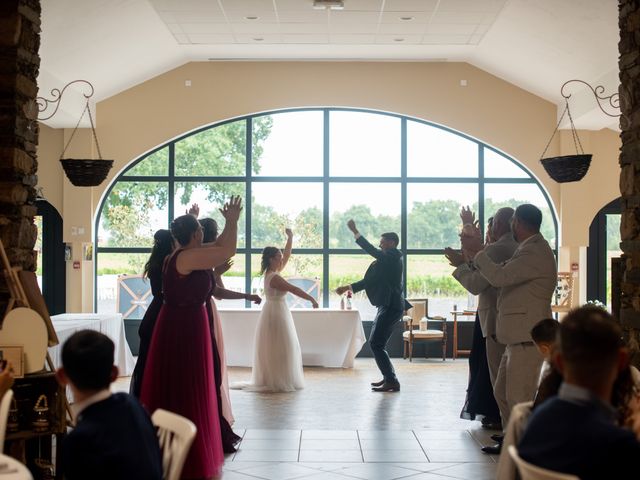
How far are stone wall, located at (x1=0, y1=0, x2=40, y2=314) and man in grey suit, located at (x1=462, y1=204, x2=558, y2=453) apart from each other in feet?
9.35

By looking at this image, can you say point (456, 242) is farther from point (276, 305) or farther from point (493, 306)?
point (493, 306)

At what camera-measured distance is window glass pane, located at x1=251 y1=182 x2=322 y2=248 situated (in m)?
12.5

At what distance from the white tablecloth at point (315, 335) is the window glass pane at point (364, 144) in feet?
8.07

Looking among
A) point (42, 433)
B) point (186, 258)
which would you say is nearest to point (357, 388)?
point (186, 258)

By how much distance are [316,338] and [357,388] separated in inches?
74.1

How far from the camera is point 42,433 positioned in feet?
14.7

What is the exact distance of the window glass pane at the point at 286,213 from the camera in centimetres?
1245

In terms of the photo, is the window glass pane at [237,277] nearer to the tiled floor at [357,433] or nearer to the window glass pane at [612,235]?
the tiled floor at [357,433]

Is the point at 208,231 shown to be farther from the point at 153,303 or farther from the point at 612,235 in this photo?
the point at 612,235

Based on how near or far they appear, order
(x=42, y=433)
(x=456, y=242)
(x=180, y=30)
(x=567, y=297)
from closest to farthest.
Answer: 1. (x=42, y=433)
2. (x=180, y=30)
3. (x=567, y=297)
4. (x=456, y=242)

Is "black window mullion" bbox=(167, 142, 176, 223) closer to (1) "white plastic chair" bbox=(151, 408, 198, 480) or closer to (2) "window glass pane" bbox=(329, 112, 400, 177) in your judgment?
(2) "window glass pane" bbox=(329, 112, 400, 177)

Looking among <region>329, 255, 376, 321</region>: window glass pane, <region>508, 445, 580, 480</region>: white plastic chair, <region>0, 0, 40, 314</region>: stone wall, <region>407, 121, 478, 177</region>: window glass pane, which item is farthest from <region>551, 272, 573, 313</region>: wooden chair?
<region>508, 445, 580, 480</region>: white plastic chair

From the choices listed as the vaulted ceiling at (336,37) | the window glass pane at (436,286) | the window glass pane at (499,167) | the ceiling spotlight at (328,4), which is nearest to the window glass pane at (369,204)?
the window glass pane at (436,286)

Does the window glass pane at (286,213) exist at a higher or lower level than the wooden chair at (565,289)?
higher
